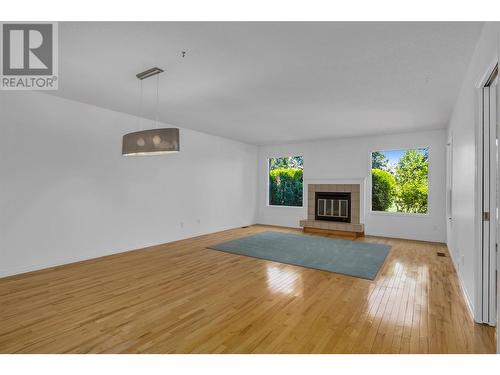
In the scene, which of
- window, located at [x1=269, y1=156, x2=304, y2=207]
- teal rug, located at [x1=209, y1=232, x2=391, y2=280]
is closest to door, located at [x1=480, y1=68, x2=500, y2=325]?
teal rug, located at [x1=209, y1=232, x2=391, y2=280]

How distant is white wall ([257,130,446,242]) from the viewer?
19.3 feet

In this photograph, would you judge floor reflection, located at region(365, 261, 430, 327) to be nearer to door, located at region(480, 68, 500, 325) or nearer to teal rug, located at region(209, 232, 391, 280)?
teal rug, located at region(209, 232, 391, 280)

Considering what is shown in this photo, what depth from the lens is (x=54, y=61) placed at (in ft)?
9.16

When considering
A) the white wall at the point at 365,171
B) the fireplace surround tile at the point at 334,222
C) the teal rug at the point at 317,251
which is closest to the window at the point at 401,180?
the white wall at the point at 365,171

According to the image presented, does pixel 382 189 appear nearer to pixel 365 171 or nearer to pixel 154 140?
pixel 365 171

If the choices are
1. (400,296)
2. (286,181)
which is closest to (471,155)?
(400,296)

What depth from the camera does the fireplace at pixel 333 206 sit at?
270 inches

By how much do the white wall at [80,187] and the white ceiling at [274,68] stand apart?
0.44 metres

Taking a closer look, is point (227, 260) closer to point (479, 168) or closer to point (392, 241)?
point (479, 168)

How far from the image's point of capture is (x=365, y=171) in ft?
22.1

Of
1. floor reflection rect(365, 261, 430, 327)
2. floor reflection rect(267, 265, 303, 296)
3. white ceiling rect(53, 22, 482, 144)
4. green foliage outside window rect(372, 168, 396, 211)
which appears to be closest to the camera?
white ceiling rect(53, 22, 482, 144)

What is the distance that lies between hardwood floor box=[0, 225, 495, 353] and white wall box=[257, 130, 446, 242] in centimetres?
221

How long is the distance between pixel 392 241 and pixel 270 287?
4.15 m

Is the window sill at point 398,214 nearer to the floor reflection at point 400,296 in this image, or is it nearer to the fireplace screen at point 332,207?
the fireplace screen at point 332,207
